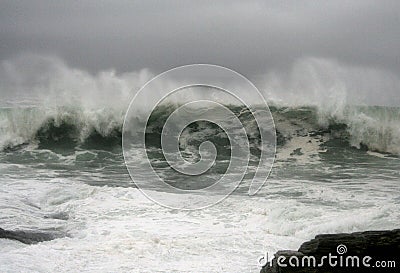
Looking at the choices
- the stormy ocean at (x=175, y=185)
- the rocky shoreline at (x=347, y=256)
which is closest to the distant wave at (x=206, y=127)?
the stormy ocean at (x=175, y=185)

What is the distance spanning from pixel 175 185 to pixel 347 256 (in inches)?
287

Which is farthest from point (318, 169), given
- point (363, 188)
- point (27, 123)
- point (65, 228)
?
point (27, 123)

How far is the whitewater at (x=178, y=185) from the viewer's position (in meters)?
6.31

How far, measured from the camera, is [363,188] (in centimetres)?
1063

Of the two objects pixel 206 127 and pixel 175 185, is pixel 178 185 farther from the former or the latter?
pixel 206 127

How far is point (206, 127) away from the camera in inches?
666

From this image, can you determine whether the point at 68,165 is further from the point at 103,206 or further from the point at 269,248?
the point at 269,248

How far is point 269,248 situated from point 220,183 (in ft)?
16.6
